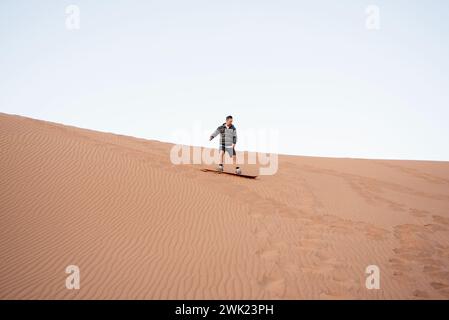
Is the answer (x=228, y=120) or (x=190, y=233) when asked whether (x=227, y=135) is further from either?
(x=190, y=233)

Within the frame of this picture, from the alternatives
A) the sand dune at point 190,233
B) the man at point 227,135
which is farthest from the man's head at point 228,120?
the sand dune at point 190,233

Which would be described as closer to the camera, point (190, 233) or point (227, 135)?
point (190, 233)

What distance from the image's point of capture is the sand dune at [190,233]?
18.8 ft

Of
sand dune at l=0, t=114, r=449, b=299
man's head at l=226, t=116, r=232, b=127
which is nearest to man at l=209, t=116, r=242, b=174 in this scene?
man's head at l=226, t=116, r=232, b=127

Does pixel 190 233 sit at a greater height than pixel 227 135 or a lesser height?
lesser

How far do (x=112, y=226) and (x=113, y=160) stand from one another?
4975 millimetres

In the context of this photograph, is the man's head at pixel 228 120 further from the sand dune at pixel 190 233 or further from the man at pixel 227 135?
the sand dune at pixel 190 233

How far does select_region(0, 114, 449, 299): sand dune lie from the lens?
5719 millimetres

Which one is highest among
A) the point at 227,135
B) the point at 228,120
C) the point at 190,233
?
the point at 228,120

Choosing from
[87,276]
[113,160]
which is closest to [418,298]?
[87,276]

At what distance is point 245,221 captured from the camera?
8523 mm

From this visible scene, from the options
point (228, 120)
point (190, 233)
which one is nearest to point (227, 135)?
point (228, 120)

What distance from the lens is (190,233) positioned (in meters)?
7.64

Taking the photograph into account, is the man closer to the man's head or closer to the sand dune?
the man's head
